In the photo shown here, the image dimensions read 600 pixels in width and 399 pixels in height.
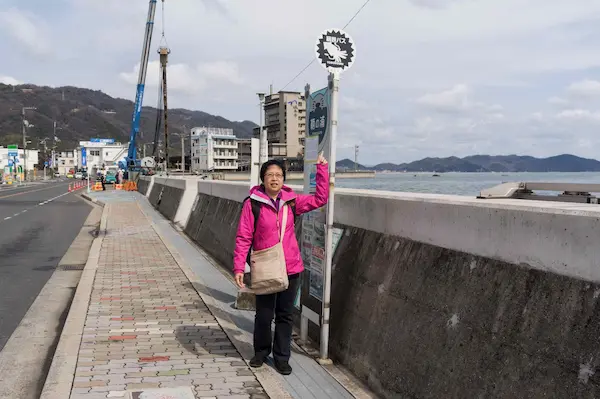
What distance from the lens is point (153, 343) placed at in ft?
18.1

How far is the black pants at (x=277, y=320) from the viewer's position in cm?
478

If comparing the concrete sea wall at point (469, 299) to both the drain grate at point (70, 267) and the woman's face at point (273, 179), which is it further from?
the drain grate at point (70, 267)

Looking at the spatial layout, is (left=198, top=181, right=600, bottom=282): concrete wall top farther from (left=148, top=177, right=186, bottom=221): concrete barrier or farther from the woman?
(left=148, top=177, right=186, bottom=221): concrete barrier

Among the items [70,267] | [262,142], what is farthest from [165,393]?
[70,267]

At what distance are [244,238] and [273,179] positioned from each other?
589mm

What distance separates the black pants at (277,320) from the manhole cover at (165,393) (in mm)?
841

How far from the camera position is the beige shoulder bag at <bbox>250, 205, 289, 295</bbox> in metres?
4.50

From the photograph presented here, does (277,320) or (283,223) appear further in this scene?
(277,320)

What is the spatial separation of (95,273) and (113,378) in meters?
5.26

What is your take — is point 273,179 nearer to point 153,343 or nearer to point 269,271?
point 269,271

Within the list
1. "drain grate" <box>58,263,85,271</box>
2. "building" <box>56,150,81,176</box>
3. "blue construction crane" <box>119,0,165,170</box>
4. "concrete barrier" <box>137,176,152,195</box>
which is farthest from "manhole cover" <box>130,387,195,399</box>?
"building" <box>56,150,81,176</box>

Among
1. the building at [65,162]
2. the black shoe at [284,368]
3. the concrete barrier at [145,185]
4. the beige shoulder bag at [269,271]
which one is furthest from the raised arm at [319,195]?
the building at [65,162]

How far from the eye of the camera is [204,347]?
5.41 metres

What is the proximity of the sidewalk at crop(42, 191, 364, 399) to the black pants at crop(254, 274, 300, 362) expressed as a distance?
0.66 ft
